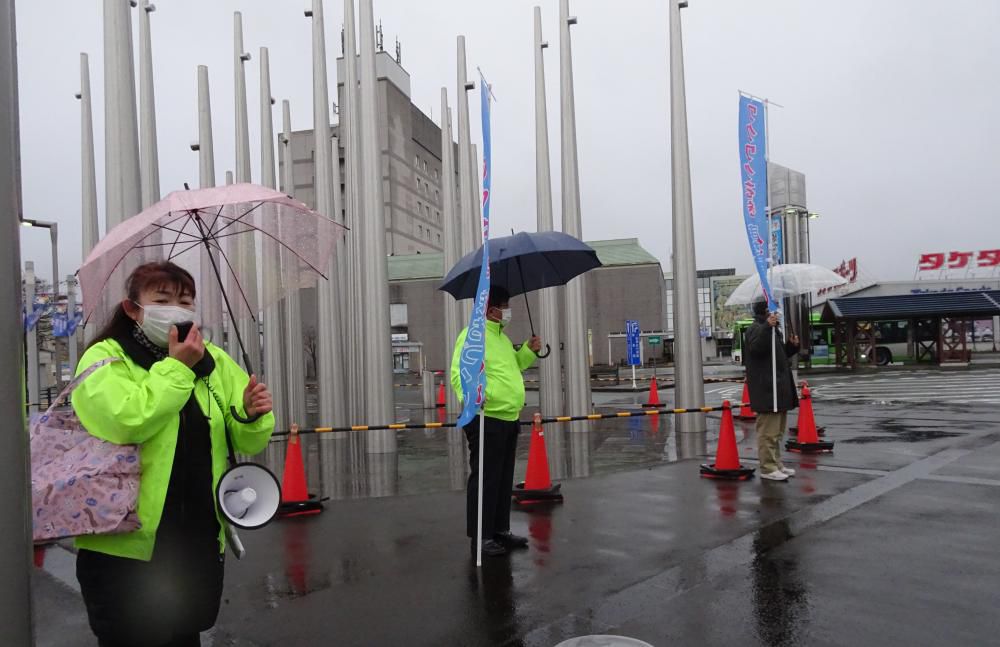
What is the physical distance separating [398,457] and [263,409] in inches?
343

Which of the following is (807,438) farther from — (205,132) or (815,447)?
(205,132)

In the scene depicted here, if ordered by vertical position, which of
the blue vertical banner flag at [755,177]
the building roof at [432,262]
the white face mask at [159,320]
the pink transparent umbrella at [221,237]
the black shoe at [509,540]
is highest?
the building roof at [432,262]

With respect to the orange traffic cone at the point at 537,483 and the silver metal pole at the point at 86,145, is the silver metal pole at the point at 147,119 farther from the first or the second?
the orange traffic cone at the point at 537,483

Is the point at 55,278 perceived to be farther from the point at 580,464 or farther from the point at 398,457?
the point at 580,464

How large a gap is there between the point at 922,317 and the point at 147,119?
36.4 metres

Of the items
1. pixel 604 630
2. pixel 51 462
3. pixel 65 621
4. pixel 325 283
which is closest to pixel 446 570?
pixel 604 630

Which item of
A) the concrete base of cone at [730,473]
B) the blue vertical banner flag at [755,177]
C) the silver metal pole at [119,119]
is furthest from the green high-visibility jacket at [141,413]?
the silver metal pole at [119,119]

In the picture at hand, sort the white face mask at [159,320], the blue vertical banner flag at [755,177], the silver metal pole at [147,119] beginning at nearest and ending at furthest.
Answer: the white face mask at [159,320] → the blue vertical banner flag at [755,177] → the silver metal pole at [147,119]

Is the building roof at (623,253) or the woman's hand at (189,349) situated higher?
the building roof at (623,253)

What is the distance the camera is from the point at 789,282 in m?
9.28

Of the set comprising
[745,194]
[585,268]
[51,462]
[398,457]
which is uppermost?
[745,194]

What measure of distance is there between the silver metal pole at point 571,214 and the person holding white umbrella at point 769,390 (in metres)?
4.89

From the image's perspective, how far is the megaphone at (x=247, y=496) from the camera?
102 inches

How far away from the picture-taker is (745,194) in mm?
9227
